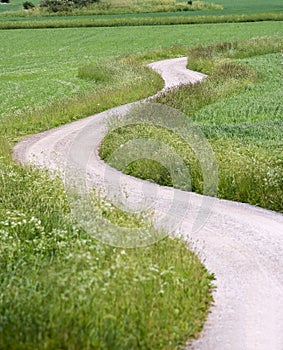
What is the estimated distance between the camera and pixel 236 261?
13.7 m

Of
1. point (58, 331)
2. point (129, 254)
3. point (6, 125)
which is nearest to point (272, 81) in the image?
point (6, 125)

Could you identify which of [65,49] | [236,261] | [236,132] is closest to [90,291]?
[236,261]

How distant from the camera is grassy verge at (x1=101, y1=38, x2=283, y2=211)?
17.9 m

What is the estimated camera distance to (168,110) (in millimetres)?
27234

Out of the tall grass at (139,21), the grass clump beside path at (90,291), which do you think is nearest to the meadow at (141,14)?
the tall grass at (139,21)

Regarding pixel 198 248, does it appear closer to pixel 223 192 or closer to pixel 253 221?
pixel 253 221

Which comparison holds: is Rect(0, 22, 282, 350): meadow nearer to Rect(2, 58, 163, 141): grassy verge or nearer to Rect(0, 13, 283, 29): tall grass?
Rect(2, 58, 163, 141): grassy verge

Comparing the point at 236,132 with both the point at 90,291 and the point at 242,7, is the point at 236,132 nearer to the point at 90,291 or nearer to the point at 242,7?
the point at 90,291

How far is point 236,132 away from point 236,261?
980 centimetres

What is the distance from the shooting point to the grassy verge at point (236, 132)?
17938mm

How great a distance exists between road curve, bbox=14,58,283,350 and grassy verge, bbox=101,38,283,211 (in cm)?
50

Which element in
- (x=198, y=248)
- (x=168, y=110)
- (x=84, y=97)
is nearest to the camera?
(x=198, y=248)

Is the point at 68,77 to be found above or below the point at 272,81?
below

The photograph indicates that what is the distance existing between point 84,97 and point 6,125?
22.6 ft
